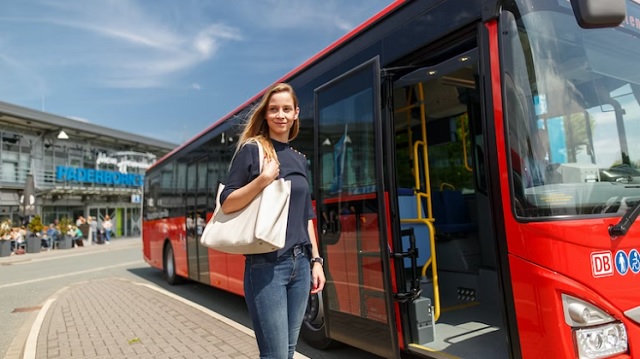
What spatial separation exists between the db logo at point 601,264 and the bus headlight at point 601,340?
28 centimetres

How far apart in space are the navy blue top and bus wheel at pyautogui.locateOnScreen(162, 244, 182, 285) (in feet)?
28.4

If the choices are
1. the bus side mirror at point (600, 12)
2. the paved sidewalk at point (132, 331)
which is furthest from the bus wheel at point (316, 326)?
the bus side mirror at point (600, 12)

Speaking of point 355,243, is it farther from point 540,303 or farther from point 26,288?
point 26,288

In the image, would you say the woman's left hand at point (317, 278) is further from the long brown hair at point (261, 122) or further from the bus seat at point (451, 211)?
the bus seat at point (451, 211)

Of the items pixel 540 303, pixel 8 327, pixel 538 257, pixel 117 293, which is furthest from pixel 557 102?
pixel 117 293

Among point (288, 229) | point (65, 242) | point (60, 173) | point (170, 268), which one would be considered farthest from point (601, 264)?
point (60, 173)

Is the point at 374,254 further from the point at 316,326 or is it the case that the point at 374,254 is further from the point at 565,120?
the point at 565,120

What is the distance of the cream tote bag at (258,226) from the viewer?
1980 mm

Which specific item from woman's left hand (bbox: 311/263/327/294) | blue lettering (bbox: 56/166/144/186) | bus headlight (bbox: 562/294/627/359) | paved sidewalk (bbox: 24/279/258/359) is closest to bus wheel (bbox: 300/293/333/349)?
paved sidewalk (bbox: 24/279/258/359)

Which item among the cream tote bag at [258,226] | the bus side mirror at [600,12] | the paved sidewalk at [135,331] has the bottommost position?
the paved sidewalk at [135,331]

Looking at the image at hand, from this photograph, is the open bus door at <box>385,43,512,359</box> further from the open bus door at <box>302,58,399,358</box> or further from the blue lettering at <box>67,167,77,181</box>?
the blue lettering at <box>67,167,77,181</box>

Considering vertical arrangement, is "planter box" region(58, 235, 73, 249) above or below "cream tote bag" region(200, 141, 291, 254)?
below

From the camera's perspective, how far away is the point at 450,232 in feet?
15.7

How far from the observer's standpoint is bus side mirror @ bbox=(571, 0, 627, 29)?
2.29 meters
